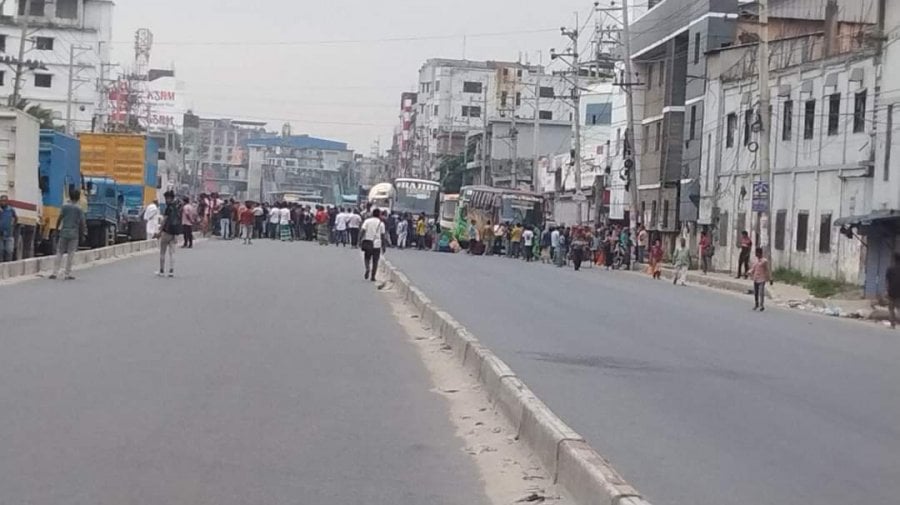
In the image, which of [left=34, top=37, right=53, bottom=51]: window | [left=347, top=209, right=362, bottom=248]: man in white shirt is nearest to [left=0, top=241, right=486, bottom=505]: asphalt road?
[left=347, top=209, right=362, bottom=248]: man in white shirt

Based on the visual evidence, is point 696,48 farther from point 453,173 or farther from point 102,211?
point 453,173

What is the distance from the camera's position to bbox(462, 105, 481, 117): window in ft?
445

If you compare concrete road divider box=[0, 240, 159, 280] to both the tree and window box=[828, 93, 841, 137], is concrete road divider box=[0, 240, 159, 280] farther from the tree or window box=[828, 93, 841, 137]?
the tree

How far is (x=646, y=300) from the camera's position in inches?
1204

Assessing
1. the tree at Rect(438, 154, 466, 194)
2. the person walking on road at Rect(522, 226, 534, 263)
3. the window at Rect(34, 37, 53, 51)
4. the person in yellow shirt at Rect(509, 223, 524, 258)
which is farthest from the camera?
the tree at Rect(438, 154, 466, 194)

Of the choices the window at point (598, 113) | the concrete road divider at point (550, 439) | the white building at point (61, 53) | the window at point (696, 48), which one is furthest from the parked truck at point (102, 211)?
the white building at point (61, 53)

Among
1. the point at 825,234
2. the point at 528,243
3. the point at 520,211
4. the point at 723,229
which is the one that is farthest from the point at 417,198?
the point at 825,234

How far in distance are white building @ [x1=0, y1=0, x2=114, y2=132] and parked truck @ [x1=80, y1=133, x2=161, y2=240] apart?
173 ft

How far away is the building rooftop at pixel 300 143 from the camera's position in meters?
179

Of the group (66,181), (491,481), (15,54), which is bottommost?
(491,481)

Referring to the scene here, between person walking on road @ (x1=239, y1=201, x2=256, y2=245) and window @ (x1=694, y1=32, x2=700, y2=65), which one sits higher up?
window @ (x1=694, y1=32, x2=700, y2=65)

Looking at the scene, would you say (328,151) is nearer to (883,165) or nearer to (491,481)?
(883,165)

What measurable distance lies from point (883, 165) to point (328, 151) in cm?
14928

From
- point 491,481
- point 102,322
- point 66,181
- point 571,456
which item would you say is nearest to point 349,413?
point 491,481
